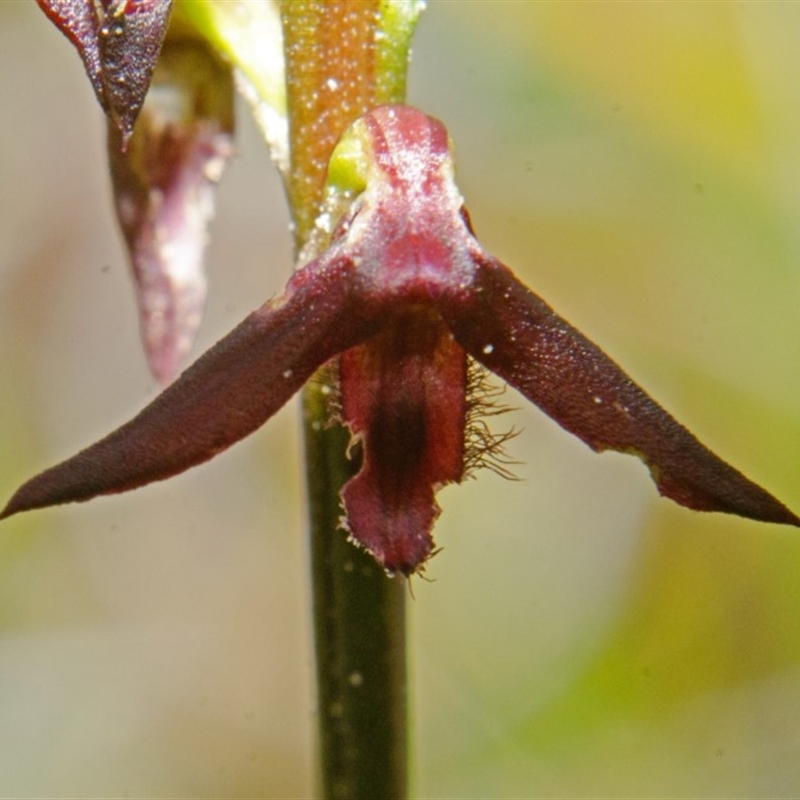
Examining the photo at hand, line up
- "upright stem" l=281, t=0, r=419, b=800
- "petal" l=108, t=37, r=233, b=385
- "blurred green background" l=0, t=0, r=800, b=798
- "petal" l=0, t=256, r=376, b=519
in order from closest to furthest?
"petal" l=0, t=256, r=376, b=519, "upright stem" l=281, t=0, r=419, b=800, "petal" l=108, t=37, r=233, b=385, "blurred green background" l=0, t=0, r=800, b=798

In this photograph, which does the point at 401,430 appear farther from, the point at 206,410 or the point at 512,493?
the point at 512,493

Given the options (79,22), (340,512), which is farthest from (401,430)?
(79,22)

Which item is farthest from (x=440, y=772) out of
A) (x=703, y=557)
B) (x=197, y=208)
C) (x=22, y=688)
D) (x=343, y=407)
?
(x=343, y=407)

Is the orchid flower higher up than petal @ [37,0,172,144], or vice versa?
petal @ [37,0,172,144]

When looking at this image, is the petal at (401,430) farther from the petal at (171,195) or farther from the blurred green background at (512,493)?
the blurred green background at (512,493)

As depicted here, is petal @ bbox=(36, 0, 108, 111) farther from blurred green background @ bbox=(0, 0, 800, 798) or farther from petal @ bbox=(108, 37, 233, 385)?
blurred green background @ bbox=(0, 0, 800, 798)

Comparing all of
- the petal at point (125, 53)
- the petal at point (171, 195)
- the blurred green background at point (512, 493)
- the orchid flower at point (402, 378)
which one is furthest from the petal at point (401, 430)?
the blurred green background at point (512, 493)

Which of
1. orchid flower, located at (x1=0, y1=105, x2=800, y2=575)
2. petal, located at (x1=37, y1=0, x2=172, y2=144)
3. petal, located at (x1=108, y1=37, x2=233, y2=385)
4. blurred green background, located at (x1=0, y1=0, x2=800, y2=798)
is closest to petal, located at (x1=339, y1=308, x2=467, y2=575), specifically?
orchid flower, located at (x1=0, y1=105, x2=800, y2=575)

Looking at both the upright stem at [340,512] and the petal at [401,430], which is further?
the upright stem at [340,512]
